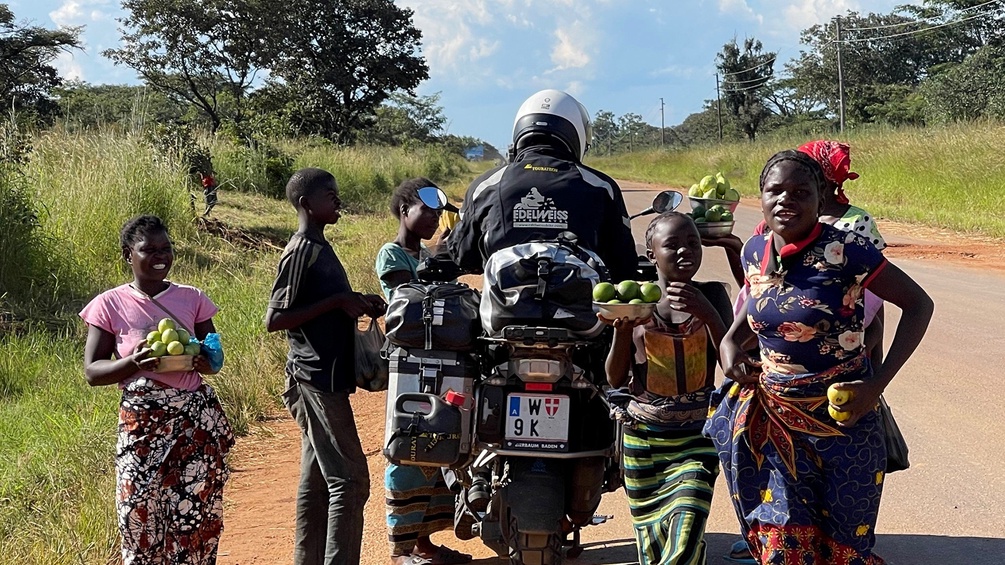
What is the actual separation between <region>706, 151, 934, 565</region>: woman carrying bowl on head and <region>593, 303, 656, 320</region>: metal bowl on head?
1.33 feet

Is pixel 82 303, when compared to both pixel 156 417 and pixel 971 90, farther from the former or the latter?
Answer: pixel 971 90

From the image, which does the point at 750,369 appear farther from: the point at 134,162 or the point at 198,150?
the point at 198,150

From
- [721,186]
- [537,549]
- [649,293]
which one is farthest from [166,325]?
[721,186]

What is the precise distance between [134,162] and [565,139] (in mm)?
9432

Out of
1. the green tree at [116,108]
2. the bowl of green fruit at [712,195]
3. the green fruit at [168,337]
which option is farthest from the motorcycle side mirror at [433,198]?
the green tree at [116,108]

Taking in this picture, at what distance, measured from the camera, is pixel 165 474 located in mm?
3771

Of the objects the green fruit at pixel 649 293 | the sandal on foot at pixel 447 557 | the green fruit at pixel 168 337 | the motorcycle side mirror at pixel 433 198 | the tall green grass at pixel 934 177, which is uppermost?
the tall green grass at pixel 934 177

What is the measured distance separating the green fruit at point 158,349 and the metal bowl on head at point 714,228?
6.89 ft

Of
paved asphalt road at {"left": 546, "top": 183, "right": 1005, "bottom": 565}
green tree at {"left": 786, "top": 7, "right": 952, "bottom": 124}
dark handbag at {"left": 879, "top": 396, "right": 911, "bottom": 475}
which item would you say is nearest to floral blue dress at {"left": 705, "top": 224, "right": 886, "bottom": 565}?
A: dark handbag at {"left": 879, "top": 396, "right": 911, "bottom": 475}

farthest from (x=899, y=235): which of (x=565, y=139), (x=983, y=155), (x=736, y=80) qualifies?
(x=736, y=80)

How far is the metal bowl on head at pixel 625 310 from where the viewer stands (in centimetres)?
295

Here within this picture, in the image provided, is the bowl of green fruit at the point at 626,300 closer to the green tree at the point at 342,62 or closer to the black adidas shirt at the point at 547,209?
the black adidas shirt at the point at 547,209

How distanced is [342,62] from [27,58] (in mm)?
14457

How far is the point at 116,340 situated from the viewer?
151 inches
